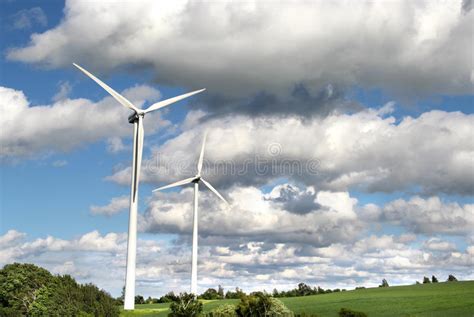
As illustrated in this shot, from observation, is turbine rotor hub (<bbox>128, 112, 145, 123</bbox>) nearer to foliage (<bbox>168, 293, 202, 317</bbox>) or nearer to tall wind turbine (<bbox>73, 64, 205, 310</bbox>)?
tall wind turbine (<bbox>73, 64, 205, 310</bbox>)

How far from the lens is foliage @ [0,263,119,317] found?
133375mm

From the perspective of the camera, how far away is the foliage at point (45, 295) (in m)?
133

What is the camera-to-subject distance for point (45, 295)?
456ft

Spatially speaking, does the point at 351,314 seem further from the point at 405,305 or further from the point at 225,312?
the point at 225,312

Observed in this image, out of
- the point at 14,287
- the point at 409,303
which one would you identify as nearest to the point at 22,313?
the point at 14,287

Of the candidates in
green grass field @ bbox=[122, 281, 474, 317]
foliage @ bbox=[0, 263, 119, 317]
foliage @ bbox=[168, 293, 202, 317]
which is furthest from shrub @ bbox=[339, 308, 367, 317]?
foliage @ bbox=[0, 263, 119, 317]

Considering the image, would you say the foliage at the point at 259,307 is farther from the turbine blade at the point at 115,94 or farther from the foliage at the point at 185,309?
the turbine blade at the point at 115,94

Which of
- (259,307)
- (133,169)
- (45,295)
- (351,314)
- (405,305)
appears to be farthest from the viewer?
(45,295)

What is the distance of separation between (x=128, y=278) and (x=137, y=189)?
16.7m

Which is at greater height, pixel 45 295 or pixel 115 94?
pixel 115 94

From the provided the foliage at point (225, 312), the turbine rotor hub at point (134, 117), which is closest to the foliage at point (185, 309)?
the foliage at point (225, 312)

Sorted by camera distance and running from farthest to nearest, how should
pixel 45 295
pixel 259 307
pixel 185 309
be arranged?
pixel 45 295
pixel 185 309
pixel 259 307

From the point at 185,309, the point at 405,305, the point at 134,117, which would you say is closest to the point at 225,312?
the point at 185,309

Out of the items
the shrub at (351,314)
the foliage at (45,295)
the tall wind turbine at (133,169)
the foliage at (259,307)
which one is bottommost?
the shrub at (351,314)
